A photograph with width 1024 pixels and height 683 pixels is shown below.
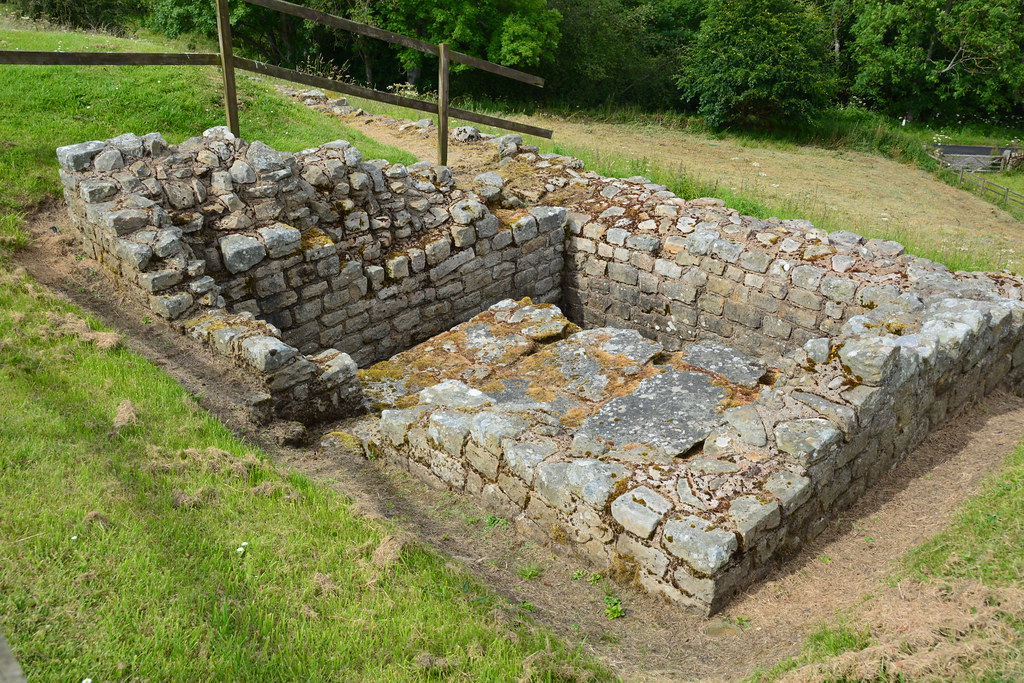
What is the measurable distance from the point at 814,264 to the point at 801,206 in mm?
8515

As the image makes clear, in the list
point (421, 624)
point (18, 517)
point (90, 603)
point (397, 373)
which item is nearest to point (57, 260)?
point (397, 373)

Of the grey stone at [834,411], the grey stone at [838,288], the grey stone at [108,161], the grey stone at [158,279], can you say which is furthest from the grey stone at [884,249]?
the grey stone at [108,161]

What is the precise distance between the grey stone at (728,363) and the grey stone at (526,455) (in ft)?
8.79

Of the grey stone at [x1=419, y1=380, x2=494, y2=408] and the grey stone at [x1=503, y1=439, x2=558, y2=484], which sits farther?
the grey stone at [x1=419, y1=380, x2=494, y2=408]

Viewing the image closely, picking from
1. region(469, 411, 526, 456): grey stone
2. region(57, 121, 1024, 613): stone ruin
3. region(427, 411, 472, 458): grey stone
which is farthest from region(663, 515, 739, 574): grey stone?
region(427, 411, 472, 458): grey stone

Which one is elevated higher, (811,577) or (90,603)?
(90,603)

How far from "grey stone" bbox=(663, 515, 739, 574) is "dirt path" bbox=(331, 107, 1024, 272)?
889 cm

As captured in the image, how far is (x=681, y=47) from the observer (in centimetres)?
3338

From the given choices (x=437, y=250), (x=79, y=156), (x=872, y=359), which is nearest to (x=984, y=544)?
(x=872, y=359)

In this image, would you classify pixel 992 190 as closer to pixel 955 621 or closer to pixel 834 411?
pixel 834 411

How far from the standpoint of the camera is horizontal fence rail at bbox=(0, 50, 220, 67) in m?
7.57

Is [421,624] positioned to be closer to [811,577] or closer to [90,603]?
[90,603]

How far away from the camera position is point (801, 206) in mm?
16172

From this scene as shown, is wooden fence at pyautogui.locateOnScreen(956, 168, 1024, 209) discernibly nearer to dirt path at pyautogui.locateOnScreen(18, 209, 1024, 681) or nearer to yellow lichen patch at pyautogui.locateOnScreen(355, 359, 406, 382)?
dirt path at pyautogui.locateOnScreen(18, 209, 1024, 681)
